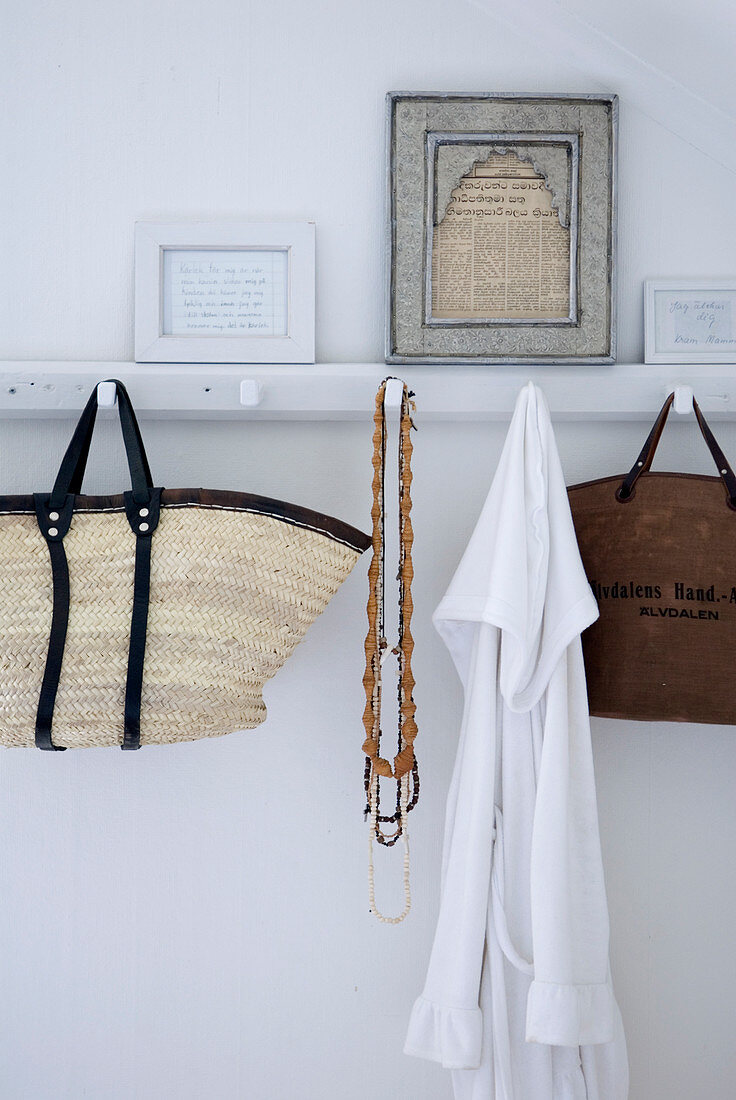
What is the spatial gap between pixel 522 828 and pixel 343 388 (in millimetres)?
626

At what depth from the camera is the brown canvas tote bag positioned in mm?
1069

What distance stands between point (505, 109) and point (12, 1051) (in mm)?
1517

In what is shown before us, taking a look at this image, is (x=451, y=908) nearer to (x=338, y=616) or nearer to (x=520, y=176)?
(x=338, y=616)

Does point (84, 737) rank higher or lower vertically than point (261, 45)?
lower

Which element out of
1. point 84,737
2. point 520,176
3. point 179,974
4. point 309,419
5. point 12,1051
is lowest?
point 12,1051

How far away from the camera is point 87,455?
1.12 m

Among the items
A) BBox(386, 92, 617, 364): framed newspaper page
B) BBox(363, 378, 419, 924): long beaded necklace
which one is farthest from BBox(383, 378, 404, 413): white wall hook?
BBox(386, 92, 617, 364): framed newspaper page

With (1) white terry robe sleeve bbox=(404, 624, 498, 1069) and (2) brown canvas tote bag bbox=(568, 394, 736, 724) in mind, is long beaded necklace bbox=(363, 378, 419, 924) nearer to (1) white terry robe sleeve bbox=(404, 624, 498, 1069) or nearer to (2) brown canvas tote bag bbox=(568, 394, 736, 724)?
(1) white terry robe sleeve bbox=(404, 624, 498, 1069)

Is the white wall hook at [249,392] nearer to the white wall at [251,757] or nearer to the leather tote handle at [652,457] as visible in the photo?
the white wall at [251,757]

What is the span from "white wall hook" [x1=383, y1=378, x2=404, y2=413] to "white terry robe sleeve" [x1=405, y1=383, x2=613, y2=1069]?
0.15 meters

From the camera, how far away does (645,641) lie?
1073 millimetres

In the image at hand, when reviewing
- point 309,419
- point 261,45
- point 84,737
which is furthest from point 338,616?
point 261,45

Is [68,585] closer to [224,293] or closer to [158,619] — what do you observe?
[158,619]

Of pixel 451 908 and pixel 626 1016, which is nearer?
pixel 451 908
